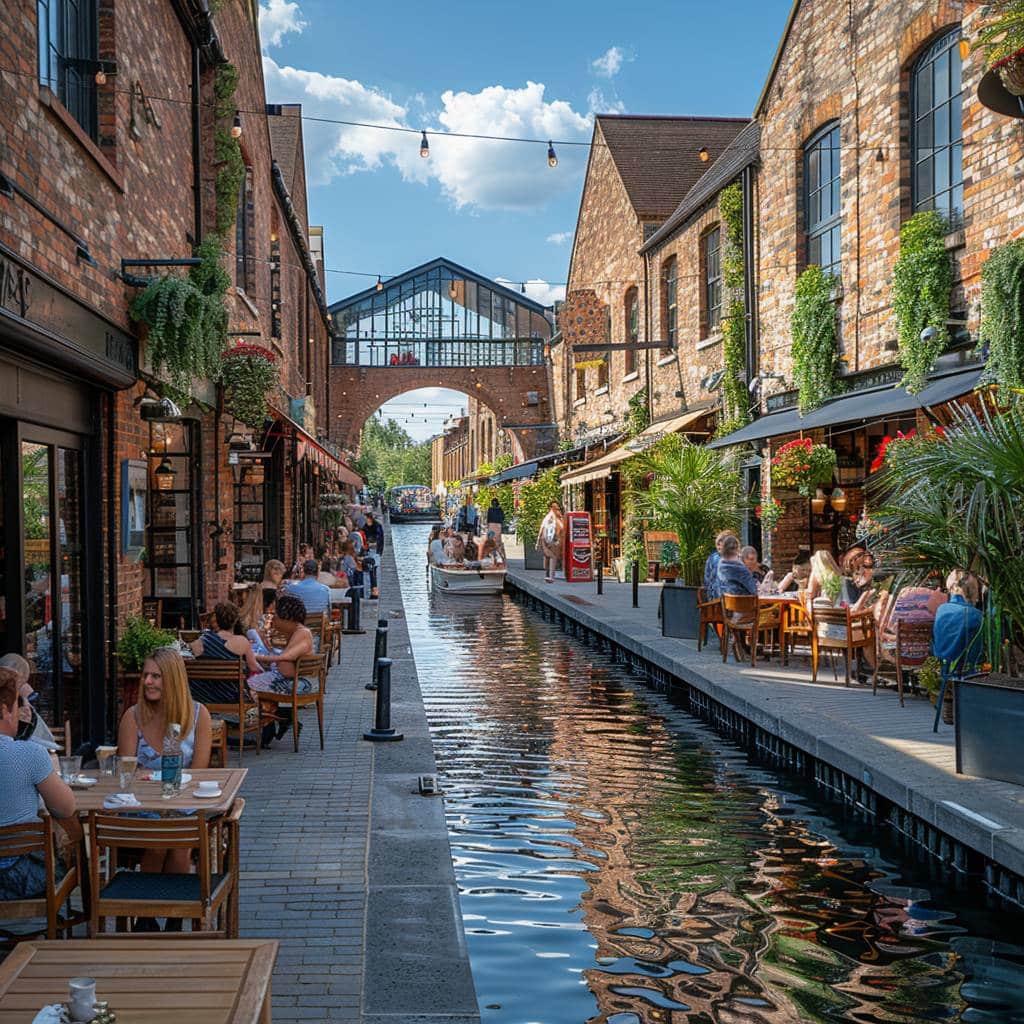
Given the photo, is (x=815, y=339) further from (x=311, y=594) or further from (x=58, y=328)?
(x=58, y=328)

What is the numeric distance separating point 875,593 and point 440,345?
39.5m

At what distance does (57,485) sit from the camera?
708cm

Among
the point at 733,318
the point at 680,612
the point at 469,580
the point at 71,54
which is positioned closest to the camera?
the point at 71,54

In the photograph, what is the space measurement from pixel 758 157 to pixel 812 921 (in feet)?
46.7

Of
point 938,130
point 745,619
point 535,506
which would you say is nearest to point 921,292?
point 938,130

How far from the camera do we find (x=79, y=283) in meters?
6.89

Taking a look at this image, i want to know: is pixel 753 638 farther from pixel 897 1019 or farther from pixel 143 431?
pixel 897 1019

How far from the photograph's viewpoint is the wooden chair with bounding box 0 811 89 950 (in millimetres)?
3957

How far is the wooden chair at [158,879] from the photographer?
387cm

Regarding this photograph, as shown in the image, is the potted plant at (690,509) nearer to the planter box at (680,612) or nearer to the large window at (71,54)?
the planter box at (680,612)

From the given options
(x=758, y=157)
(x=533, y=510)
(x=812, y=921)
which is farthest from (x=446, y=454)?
(x=812, y=921)

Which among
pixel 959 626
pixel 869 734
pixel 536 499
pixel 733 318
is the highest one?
pixel 733 318

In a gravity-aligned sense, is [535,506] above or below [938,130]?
below

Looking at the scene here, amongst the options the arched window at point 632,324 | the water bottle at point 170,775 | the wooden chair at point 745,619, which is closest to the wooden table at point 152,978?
the water bottle at point 170,775
